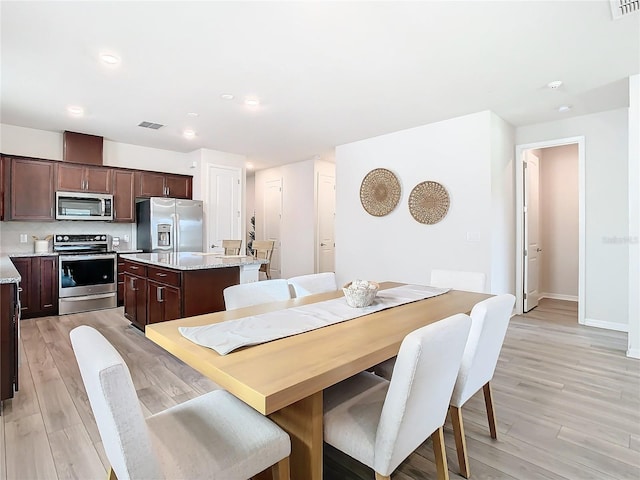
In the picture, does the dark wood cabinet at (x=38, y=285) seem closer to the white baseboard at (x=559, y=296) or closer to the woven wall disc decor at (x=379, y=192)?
the woven wall disc decor at (x=379, y=192)

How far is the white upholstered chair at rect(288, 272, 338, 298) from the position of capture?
2.47 metres

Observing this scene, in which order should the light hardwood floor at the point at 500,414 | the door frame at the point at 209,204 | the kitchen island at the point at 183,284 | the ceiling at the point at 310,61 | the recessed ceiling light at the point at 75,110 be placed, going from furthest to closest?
the door frame at the point at 209,204, the recessed ceiling light at the point at 75,110, the kitchen island at the point at 183,284, the ceiling at the point at 310,61, the light hardwood floor at the point at 500,414

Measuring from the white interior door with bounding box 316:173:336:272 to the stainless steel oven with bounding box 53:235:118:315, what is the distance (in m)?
3.60

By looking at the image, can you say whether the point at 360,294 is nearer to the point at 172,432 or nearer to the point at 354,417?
the point at 354,417

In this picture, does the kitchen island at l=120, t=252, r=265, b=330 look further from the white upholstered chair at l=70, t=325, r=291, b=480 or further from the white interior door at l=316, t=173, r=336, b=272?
Result: the white interior door at l=316, t=173, r=336, b=272

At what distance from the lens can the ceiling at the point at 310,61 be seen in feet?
7.55

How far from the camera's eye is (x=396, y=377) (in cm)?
110

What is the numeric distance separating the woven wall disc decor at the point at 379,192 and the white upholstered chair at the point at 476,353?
134 inches

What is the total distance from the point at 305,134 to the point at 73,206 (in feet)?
11.8

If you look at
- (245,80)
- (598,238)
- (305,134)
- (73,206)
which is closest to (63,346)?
(73,206)

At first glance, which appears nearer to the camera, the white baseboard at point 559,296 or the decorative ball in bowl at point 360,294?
the decorative ball in bowl at point 360,294

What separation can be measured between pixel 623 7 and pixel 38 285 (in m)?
6.59

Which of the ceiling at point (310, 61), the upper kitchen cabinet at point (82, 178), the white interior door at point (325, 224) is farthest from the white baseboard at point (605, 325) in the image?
the upper kitchen cabinet at point (82, 178)

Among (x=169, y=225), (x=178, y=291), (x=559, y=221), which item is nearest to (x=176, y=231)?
(x=169, y=225)
